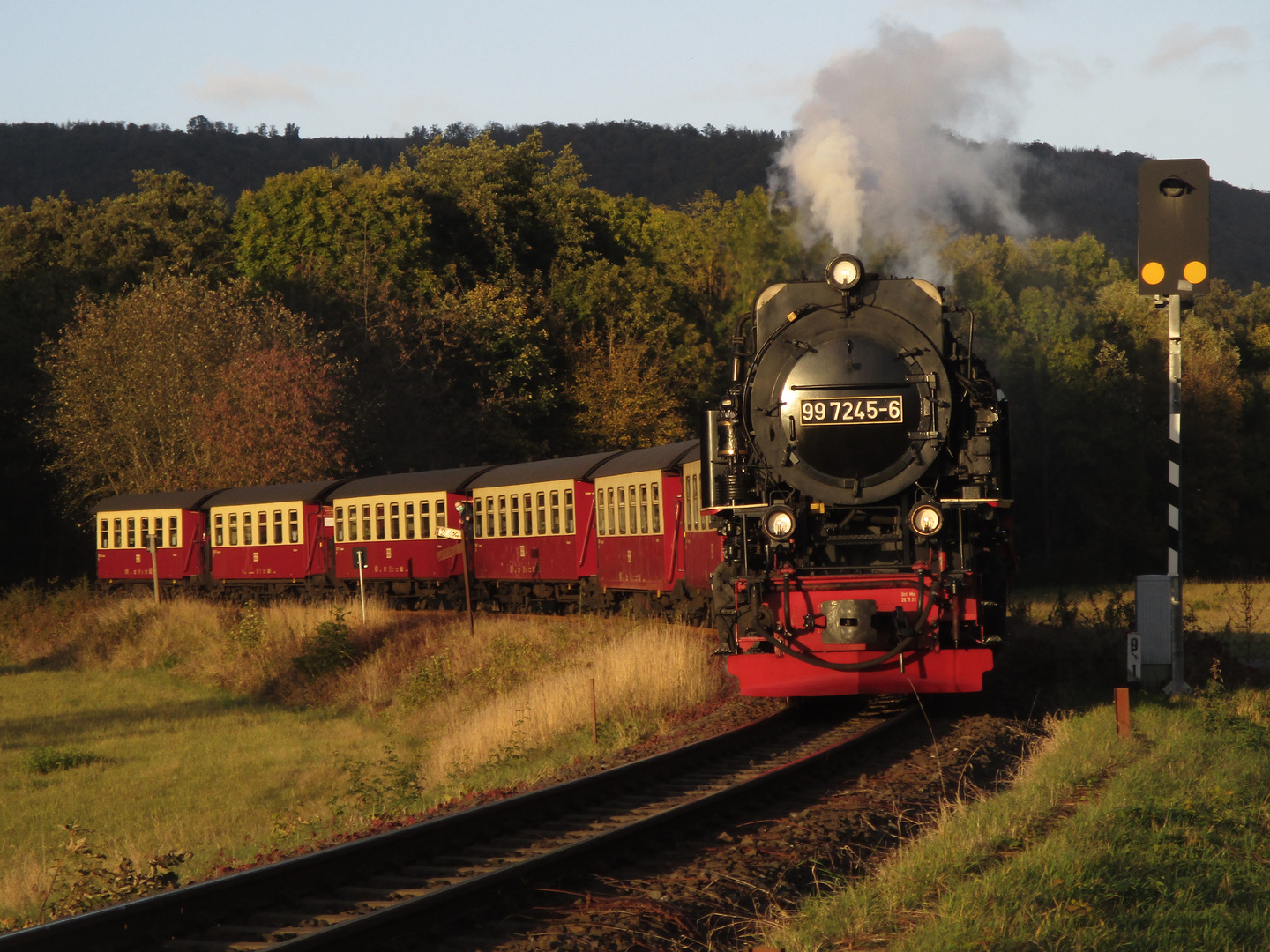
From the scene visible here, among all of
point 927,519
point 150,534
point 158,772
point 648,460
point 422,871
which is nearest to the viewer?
point 422,871

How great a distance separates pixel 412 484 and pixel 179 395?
43.8 ft

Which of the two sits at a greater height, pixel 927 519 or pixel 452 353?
pixel 452 353

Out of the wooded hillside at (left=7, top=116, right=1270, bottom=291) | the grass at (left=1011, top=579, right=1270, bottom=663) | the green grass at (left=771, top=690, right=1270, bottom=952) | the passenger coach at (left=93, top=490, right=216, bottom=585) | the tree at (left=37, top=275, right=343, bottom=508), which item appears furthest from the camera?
the wooded hillside at (left=7, top=116, right=1270, bottom=291)

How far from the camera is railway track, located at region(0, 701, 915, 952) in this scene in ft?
17.9

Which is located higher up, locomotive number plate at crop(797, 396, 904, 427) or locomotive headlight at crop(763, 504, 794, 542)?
locomotive number plate at crop(797, 396, 904, 427)

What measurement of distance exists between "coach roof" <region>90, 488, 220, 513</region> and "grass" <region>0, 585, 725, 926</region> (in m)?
4.82

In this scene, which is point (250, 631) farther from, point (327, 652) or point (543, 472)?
point (543, 472)

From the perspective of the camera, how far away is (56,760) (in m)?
16.3

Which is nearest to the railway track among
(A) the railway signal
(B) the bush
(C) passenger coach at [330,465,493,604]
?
(A) the railway signal

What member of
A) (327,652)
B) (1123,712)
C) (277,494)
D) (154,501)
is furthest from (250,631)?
(1123,712)

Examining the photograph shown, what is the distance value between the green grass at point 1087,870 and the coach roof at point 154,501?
1052 inches

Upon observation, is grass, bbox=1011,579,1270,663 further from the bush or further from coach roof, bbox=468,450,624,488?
the bush

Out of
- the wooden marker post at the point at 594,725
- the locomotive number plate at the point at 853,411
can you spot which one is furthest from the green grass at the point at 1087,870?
the wooden marker post at the point at 594,725

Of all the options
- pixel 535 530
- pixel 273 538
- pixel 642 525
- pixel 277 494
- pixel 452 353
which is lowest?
pixel 273 538
